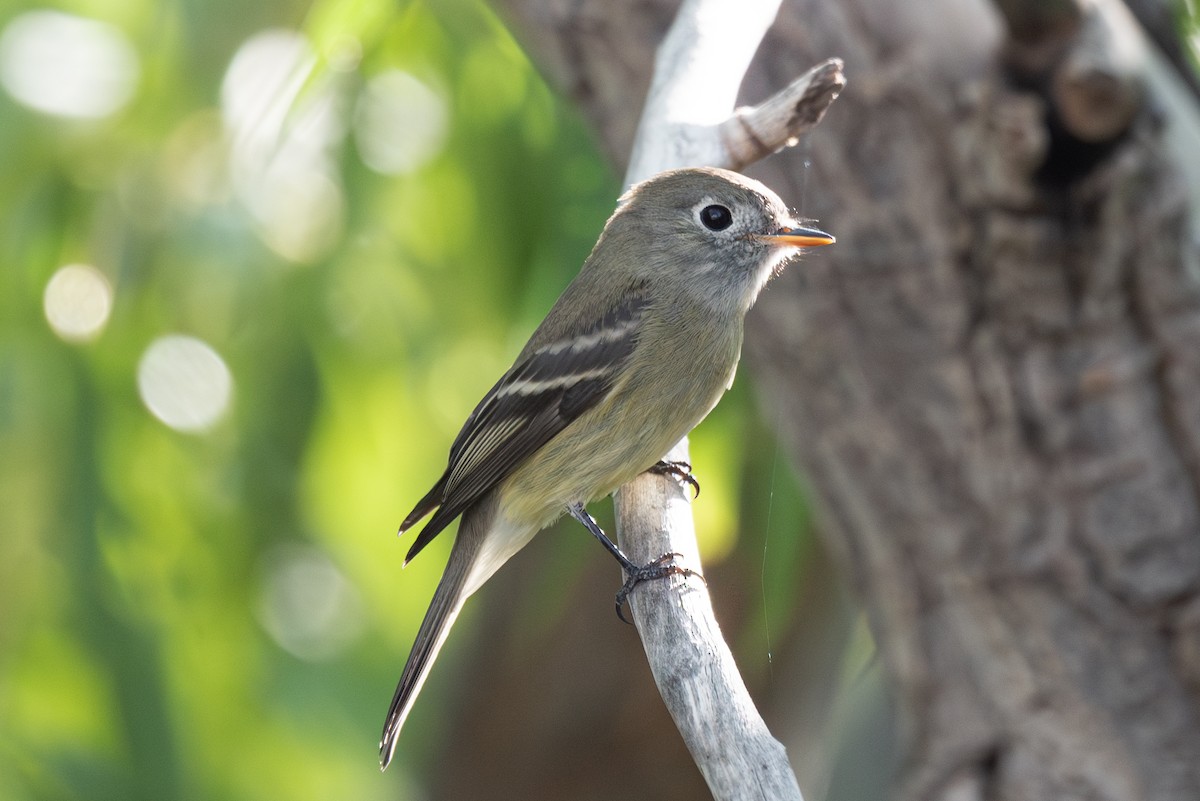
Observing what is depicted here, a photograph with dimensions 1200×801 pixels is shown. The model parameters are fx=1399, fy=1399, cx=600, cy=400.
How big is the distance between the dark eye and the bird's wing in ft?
0.91

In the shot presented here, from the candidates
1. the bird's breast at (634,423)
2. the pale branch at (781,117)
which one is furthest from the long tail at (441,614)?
the pale branch at (781,117)

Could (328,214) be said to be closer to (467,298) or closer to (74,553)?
(467,298)

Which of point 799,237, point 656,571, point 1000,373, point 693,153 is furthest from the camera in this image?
point 1000,373

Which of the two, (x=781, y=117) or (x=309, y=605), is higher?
(x=781, y=117)

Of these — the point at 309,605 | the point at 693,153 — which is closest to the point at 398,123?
the point at 693,153

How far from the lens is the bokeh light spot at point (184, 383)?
3.93 metres

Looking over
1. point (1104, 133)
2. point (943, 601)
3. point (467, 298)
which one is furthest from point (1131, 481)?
point (467, 298)

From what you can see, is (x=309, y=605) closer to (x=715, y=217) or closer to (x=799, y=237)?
(x=715, y=217)

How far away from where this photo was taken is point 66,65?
13.6 ft

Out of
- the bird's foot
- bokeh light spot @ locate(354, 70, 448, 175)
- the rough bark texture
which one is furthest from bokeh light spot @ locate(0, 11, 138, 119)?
the bird's foot

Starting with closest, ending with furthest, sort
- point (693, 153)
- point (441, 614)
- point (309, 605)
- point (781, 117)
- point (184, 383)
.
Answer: point (781, 117) → point (693, 153) → point (441, 614) → point (184, 383) → point (309, 605)

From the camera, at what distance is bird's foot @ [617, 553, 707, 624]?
2930 mm

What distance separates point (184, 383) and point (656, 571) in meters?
1.67

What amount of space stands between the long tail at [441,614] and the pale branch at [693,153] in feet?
1.29
